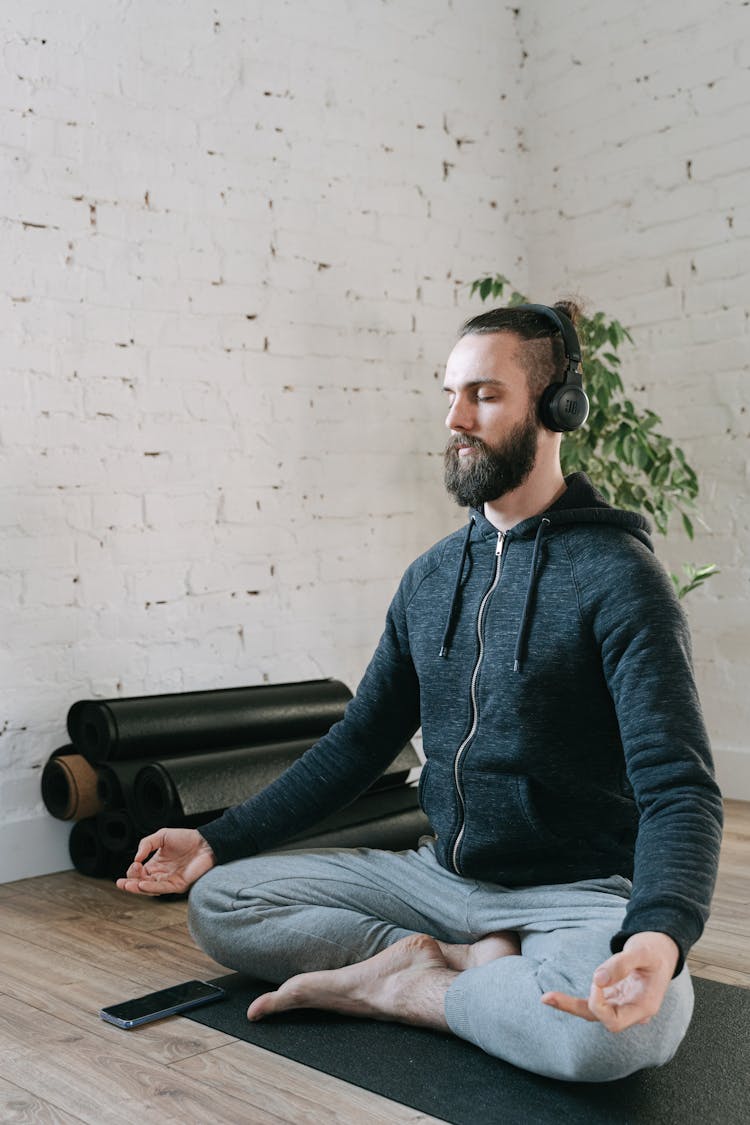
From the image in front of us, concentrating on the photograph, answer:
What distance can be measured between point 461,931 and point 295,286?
88.8 inches

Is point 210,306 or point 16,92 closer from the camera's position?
point 16,92

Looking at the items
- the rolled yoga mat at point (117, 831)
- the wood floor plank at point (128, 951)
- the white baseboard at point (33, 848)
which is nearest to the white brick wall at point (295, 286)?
the white baseboard at point (33, 848)

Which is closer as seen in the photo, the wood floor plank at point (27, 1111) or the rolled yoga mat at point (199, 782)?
the wood floor plank at point (27, 1111)

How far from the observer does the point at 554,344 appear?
197 cm

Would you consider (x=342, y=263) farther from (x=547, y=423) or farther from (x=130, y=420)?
(x=547, y=423)

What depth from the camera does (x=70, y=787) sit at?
2.94 metres

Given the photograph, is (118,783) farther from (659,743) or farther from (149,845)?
(659,743)

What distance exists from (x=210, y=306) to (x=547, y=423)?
1.74 metres

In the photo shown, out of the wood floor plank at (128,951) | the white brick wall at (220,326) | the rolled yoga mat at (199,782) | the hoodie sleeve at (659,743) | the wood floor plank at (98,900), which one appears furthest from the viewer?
the white brick wall at (220,326)

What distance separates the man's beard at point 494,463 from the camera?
193cm

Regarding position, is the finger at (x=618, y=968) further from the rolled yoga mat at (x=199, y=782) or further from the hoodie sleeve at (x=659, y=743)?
the rolled yoga mat at (x=199, y=782)

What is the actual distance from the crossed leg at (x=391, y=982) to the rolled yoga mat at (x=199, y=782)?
89cm

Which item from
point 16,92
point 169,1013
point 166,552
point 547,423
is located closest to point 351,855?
point 169,1013

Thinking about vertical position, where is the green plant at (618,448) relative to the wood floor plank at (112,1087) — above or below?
above
